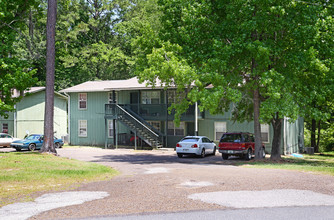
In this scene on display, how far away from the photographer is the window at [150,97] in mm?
35594

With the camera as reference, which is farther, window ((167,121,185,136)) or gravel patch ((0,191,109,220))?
window ((167,121,185,136))

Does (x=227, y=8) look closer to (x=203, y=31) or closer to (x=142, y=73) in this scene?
(x=203, y=31)

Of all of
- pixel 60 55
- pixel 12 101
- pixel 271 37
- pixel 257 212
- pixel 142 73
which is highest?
pixel 60 55

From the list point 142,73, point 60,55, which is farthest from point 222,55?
point 60,55

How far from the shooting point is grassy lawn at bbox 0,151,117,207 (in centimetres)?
1107

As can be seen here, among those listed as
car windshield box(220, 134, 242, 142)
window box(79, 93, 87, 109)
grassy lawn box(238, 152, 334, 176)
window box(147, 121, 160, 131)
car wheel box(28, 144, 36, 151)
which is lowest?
grassy lawn box(238, 152, 334, 176)

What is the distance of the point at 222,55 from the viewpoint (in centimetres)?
2017

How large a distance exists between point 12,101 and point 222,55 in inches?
493

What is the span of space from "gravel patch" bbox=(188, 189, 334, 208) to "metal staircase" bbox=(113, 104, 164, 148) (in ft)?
72.6

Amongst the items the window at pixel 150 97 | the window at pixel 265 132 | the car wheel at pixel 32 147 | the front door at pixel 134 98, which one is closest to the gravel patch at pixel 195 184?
the window at pixel 265 132

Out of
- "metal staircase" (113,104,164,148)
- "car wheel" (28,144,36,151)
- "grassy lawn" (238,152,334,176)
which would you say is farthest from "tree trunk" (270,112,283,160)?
"car wheel" (28,144,36,151)

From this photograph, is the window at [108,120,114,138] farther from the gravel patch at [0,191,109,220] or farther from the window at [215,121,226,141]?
the gravel patch at [0,191,109,220]

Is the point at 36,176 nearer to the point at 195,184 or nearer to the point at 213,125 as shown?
the point at 195,184

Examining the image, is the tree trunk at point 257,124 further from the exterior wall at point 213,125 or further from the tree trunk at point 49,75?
the tree trunk at point 49,75
